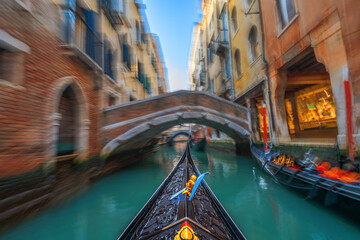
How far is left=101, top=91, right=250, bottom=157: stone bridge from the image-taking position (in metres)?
4.66

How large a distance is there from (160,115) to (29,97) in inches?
124

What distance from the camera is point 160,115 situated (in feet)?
16.9

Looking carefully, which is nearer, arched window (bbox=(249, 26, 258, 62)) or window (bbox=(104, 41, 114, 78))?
window (bbox=(104, 41, 114, 78))

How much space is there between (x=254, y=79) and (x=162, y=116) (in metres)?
4.07

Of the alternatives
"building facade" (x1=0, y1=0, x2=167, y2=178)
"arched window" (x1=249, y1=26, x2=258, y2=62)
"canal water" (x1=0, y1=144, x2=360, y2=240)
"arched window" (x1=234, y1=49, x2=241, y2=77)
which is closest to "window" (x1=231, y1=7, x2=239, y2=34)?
"arched window" (x1=234, y1=49, x2=241, y2=77)

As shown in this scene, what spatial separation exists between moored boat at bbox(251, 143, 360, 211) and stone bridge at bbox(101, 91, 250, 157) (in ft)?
8.20

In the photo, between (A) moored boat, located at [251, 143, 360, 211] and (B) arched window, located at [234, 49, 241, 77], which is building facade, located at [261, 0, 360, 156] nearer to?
(A) moored boat, located at [251, 143, 360, 211]

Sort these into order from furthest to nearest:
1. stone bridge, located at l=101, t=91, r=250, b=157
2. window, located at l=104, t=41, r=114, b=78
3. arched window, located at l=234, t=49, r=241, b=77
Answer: arched window, located at l=234, t=49, r=241, b=77 < window, located at l=104, t=41, r=114, b=78 < stone bridge, located at l=101, t=91, r=250, b=157

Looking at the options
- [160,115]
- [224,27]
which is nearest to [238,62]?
[224,27]

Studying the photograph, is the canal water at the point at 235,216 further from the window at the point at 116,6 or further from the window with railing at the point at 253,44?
the window at the point at 116,6

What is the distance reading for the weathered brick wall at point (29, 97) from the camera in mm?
2076

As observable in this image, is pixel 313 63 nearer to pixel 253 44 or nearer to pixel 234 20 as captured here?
pixel 253 44

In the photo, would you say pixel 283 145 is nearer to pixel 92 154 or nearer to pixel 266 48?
pixel 266 48

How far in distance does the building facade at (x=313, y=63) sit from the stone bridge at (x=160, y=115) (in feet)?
4.80
